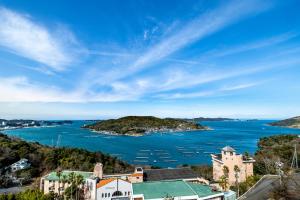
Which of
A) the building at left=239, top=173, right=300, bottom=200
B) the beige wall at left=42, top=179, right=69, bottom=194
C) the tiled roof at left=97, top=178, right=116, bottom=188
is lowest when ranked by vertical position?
the beige wall at left=42, top=179, right=69, bottom=194

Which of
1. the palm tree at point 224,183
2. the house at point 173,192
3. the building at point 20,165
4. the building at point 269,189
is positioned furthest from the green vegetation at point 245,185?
the building at point 20,165

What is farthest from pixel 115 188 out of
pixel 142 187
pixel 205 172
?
pixel 205 172

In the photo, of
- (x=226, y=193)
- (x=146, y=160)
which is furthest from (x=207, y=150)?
(x=226, y=193)

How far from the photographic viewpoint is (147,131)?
19788 centimetres

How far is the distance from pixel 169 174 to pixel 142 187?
27.2 feet

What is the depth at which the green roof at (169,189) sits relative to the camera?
1141 inches

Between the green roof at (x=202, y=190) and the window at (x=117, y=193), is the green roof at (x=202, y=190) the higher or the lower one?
Result: the higher one

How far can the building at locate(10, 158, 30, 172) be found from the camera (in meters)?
53.0

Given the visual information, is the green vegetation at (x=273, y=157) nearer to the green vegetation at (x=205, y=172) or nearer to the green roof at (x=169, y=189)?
the green vegetation at (x=205, y=172)

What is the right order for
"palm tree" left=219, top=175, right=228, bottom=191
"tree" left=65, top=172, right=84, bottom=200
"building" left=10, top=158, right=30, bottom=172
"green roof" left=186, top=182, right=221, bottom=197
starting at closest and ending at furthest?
"green roof" left=186, top=182, right=221, bottom=197
"palm tree" left=219, top=175, right=228, bottom=191
"tree" left=65, top=172, right=84, bottom=200
"building" left=10, top=158, right=30, bottom=172

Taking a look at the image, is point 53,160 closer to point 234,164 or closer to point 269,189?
point 234,164

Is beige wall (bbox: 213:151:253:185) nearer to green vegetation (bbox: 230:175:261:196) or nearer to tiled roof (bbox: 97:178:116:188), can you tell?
green vegetation (bbox: 230:175:261:196)

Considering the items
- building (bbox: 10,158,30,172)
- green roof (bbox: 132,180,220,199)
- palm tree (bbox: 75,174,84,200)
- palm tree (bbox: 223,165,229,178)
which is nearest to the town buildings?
green roof (bbox: 132,180,220,199)

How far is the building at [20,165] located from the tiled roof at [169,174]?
28.5 metres
